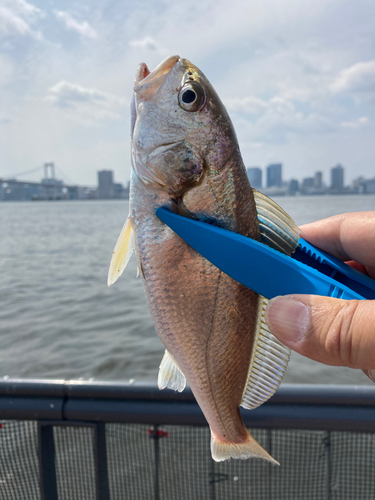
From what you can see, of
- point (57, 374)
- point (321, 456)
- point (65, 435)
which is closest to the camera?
point (65, 435)

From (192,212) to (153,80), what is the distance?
55 centimetres

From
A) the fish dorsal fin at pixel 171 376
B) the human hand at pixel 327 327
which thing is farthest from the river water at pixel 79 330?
the human hand at pixel 327 327

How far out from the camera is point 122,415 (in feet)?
6.73

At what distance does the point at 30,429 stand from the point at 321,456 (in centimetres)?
205

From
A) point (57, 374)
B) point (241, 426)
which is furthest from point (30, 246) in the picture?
point (241, 426)

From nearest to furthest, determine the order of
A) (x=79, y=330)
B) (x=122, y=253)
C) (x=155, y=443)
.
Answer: (x=122, y=253), (x=155, y=443), (x=79, y=330)

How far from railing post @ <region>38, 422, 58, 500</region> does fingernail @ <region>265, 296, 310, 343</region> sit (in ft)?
4.99

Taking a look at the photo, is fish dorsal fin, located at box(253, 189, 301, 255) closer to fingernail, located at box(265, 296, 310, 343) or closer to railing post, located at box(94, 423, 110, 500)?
fingernail, located at box(265, 296, 310, 343)

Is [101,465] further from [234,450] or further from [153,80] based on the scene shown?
[153,80]

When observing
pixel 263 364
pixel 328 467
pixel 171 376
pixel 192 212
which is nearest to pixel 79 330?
pixel 328 467

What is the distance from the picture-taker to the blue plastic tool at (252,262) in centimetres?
134

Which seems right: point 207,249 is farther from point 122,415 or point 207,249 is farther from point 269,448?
point 269,448

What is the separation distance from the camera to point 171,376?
1.64 m

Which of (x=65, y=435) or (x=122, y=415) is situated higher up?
(x=122, y=415)
